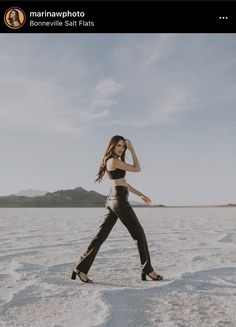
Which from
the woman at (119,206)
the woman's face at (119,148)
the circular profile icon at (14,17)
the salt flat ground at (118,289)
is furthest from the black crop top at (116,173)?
the circular profile icon at (14,17)

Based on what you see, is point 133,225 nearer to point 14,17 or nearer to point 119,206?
point 119,206

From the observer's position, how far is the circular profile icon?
4205mm

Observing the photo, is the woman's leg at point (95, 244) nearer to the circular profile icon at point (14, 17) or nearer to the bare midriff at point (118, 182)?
the bare midriff at point (118, 182)

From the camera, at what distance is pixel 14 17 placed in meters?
4.24

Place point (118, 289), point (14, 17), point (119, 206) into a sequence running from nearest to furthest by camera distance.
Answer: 1. point (118, 289)
2. point (119, 206)
3. point (14, 17)

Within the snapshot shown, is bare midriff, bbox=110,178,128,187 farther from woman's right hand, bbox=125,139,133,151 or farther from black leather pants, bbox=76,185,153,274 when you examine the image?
woman's right hand, bbox=125,139,133,151

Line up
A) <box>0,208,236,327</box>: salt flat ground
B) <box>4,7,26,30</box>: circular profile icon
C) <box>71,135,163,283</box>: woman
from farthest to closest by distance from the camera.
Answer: <box>4,7,26,30</box>: circular profile icon < <box>71,135,163,283</box>: woman < <box>0,208,236,327</box>: salt flat ground

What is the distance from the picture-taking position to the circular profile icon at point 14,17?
421 centimetres

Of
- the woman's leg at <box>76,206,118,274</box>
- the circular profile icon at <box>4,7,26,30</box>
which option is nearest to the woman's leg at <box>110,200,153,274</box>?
the woman's leg at <box>76,206,118,274</box>

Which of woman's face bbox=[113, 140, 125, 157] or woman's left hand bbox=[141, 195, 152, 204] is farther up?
woman's face bbox=[113, 140, 125, 157]

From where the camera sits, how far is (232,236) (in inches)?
321

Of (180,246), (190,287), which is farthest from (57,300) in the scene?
(180,246)

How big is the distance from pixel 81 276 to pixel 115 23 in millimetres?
2394

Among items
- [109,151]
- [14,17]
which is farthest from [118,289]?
[14,17]
